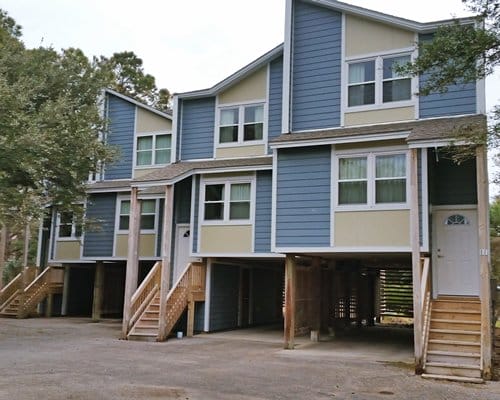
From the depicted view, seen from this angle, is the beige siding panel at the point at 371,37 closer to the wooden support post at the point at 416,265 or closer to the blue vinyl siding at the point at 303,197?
the blue vinyl siding at the point at 303,197

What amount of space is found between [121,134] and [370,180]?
11135mm

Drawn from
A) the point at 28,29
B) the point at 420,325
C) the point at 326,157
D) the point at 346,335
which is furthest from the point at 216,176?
the point at 28,29

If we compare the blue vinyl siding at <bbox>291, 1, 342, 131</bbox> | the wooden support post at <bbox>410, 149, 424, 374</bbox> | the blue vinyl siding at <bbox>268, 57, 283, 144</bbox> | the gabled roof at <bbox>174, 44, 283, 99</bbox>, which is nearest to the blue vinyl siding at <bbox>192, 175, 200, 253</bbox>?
the blue vinyl siding at <bbox>268, 57, 283, 144</bbox>

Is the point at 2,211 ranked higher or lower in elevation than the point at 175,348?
higher

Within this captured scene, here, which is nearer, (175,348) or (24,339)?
(175,348)

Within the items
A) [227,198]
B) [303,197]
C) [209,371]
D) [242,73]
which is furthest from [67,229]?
[209,371]

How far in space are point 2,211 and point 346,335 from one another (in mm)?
10498

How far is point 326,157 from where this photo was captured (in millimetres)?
12906

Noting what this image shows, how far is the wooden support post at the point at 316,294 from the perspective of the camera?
A: 15.2m

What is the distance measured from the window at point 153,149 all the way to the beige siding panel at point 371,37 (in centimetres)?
809

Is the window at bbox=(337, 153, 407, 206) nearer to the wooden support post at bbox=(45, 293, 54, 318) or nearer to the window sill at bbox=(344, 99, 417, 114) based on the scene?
the window sill at bbox=(344, 99, 417, 114)

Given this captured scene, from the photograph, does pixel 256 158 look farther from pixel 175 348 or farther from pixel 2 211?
pixel 2 211

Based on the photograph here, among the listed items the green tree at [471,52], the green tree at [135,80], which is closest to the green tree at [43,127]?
the green tree at [471,52]

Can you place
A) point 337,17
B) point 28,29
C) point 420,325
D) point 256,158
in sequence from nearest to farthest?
point 420,325
point 337,17
point 256,158
point 28,29
